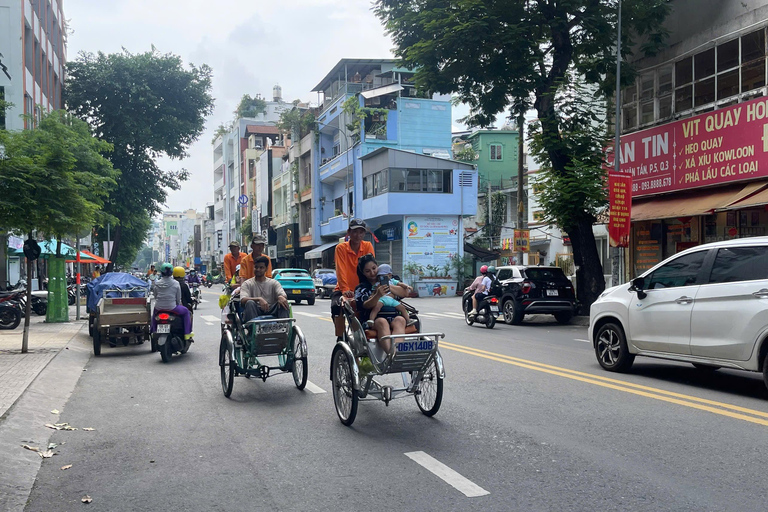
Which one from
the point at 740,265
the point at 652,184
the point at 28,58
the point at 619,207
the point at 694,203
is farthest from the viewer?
the point at 28,58

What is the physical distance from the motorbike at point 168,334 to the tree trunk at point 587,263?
11615 mm

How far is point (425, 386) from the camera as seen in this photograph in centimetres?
685

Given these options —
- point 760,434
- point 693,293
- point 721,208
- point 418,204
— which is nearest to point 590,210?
point 721,208

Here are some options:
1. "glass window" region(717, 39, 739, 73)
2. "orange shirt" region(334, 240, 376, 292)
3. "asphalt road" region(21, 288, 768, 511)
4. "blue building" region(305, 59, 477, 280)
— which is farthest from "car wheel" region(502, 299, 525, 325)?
"blue building" region(305, 59, 477, 280)

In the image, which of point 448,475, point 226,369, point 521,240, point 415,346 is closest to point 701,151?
point 521,240

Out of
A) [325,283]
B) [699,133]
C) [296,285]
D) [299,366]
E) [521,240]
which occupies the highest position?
[699,133]

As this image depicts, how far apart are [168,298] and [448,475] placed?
316 inches

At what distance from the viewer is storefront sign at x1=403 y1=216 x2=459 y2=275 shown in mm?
40188

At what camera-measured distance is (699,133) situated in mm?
18688

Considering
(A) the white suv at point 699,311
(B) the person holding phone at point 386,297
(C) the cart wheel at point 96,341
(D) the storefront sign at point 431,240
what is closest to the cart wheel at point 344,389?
(B) the person holding phone at point 386,297

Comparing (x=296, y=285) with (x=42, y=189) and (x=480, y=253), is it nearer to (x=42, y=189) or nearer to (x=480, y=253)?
(x=480, y=253)

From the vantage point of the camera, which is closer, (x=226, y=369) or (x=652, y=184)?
(x=226, y=369)

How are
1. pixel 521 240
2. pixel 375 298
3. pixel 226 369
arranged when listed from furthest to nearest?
pixel 521 240, pixel 226 369, pixel 375 298

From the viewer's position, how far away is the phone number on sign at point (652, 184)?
19775 mm
